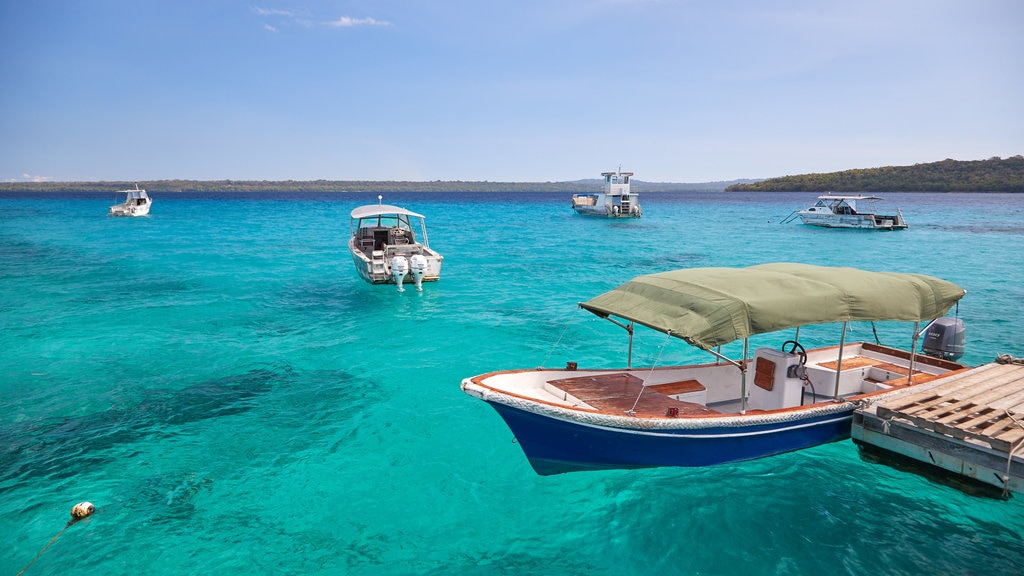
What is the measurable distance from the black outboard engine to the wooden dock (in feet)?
12.1

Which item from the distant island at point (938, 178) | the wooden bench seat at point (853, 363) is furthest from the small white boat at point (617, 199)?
the distant island at point (938, 178)

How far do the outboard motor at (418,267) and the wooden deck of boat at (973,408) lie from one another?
1935cm

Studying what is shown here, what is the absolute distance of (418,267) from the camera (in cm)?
2491

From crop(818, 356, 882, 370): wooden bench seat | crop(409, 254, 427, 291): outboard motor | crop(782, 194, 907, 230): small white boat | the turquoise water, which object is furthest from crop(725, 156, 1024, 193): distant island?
crop(818, 356, 882, 370): wooden bench seat

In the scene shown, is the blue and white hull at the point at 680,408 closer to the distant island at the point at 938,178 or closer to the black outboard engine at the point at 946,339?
the black outboard engine at the point at 946,339

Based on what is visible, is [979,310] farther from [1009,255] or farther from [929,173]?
[929,173]

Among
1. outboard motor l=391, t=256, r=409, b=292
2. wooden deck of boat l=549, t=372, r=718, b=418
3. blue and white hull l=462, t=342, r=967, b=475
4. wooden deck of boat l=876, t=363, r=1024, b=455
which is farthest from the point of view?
outboard motor l=391, t=256, r=409, b=292

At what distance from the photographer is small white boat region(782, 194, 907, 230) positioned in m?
59.8

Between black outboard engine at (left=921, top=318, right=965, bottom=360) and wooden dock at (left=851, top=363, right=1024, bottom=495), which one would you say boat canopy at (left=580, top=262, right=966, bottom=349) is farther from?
black outboard engine at (left=921, top=318, right=965, bottom=360)

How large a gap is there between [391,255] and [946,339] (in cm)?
2106

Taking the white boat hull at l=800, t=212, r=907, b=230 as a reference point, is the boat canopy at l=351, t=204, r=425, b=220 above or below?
above

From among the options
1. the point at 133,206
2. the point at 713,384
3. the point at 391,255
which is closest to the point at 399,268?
the point at 391,255

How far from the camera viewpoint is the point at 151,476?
9.12 m

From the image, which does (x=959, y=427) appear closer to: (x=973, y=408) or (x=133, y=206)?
(x=973, y=408)
